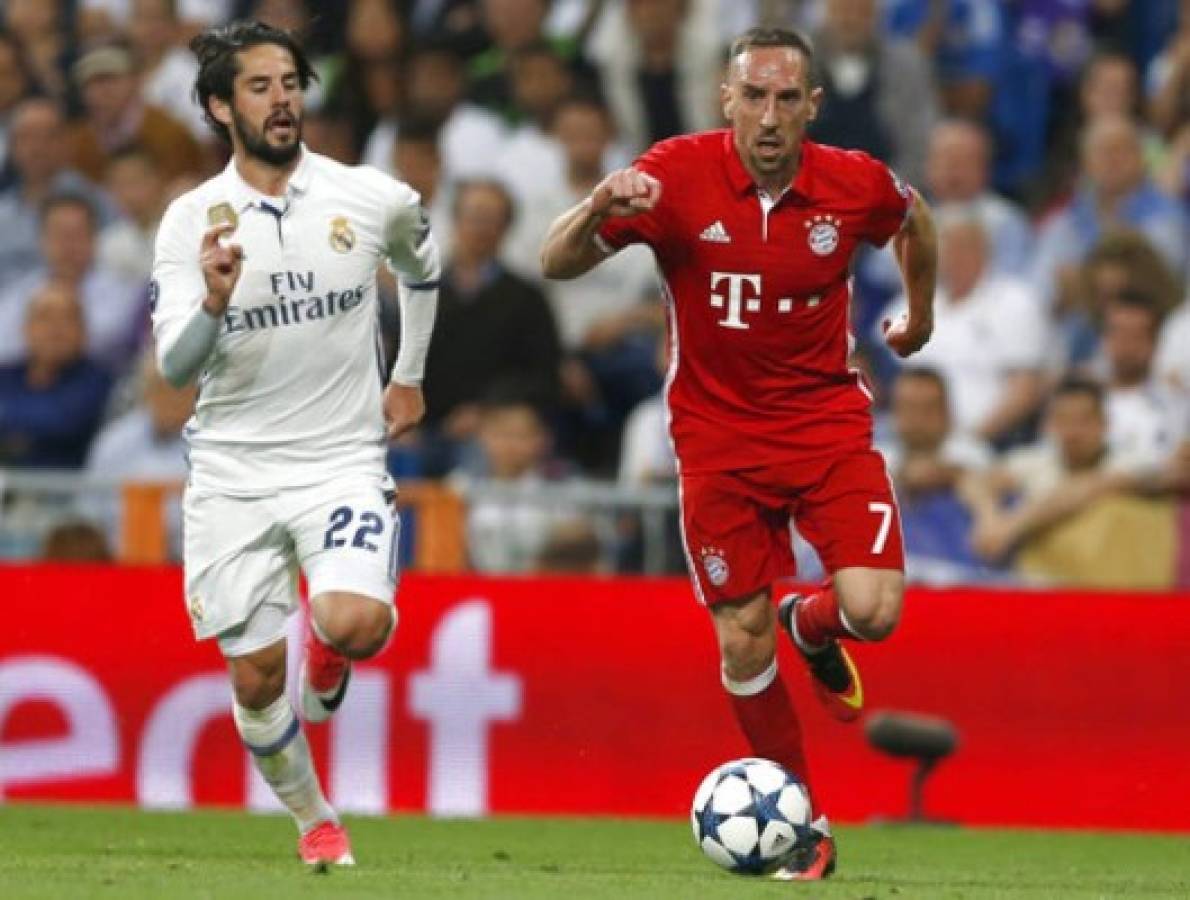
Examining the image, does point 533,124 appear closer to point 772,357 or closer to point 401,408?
point 401,408

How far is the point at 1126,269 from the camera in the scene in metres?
15.1

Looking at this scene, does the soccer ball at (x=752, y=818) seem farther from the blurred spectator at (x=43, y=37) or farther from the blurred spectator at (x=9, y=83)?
the blurred spectator at (x=43, y=37)

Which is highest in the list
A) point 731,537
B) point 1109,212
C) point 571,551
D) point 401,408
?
point 1109,212

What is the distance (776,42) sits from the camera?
9547 mm

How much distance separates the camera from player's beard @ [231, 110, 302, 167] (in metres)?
9.56

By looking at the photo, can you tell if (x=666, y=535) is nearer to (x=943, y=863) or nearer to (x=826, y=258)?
(x=943, y=863)

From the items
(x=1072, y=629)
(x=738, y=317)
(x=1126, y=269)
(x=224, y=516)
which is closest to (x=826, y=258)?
(x=738, y=317)

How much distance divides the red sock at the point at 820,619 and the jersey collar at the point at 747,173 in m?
1.38

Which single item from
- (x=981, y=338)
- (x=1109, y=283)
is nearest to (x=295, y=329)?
(x=981, y=338)

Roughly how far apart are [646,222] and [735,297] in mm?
407

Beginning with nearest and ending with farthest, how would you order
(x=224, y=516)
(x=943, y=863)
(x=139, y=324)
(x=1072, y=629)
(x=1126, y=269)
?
(x=224, y=516) < (x=943, y=863) < (x=1072, y=629) < (x=1126, y=269) < (x=139, y=324)

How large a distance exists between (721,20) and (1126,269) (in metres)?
3.25

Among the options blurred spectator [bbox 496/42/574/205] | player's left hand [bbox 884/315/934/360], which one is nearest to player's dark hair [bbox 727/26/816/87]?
player's left hand [bbox 884/315/934/360]

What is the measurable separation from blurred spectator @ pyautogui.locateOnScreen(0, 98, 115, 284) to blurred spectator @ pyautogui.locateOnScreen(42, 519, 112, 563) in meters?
3.54
